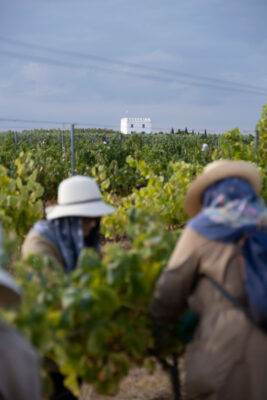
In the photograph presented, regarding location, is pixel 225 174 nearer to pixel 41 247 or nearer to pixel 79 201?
pixel 79 201

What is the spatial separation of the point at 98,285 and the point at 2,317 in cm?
47

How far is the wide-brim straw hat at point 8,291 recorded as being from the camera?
139cm

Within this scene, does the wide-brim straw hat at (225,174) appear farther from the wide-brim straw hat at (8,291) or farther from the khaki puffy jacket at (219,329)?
the wide-brim straw hat at (8,291)

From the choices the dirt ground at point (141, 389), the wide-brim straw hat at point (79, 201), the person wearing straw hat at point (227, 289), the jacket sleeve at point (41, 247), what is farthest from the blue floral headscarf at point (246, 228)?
Result: the dirt ground at point (141, 389)

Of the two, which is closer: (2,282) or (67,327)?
(2,282)

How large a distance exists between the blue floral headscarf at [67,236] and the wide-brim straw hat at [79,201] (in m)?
0.06

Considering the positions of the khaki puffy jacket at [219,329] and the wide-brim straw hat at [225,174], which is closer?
the khaki puffy jacket at [219,329]

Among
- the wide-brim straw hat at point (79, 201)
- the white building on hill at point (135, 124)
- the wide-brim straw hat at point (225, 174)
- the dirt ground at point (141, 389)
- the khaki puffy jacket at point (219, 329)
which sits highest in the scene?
the white building on hill at point (135, 124)

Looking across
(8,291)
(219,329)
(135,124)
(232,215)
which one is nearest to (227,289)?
(219,329)

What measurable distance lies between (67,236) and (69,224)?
0.21ft

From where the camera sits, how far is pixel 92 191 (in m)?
2.50

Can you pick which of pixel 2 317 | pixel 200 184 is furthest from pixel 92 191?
pixel 2 317

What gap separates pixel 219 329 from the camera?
1.81 m

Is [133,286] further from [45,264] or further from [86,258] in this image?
[45,264]
